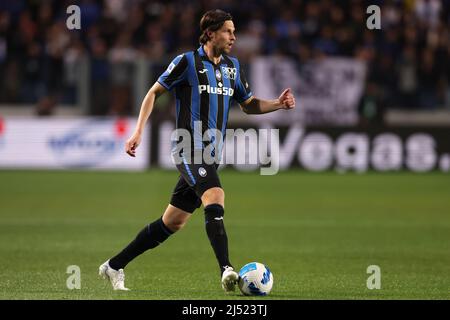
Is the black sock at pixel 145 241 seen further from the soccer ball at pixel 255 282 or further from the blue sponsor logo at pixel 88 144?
the blue sponsor logo at pixel 88 144

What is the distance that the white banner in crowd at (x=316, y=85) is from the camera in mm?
22141

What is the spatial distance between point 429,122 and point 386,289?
1478 centimetres

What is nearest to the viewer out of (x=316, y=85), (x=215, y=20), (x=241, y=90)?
(x=215, y=20)

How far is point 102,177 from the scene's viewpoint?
66.9ft

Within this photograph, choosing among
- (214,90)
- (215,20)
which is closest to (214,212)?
(214,90)

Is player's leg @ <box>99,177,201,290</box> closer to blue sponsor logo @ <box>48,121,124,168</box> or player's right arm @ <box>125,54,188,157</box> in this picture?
player's right arm @ <box>125,54,188,157</box>

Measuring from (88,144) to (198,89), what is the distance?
13691 millimetres

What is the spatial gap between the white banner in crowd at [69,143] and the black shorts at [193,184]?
1347 cm

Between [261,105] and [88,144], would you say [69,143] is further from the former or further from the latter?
[261,105]

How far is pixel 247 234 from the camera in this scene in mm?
12461

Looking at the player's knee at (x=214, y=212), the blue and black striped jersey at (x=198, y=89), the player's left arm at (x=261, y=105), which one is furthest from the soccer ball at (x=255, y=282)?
the player's left arm at (x=261, y=105)

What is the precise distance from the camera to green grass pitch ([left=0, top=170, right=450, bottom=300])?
8.19 m

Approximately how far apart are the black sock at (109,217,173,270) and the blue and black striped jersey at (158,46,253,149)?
83 cm
